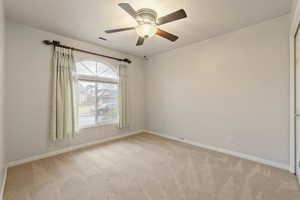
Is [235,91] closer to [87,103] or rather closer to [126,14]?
Answer: [126,14]

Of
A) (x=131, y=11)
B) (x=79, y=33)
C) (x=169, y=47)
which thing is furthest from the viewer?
(x=169, y=47)

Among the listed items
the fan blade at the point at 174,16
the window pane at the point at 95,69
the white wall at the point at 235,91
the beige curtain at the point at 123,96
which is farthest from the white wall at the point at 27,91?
the white wall at the point at 235,91

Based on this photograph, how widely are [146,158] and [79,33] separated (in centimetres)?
303

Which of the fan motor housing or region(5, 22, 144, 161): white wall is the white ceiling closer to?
the fan motor housing

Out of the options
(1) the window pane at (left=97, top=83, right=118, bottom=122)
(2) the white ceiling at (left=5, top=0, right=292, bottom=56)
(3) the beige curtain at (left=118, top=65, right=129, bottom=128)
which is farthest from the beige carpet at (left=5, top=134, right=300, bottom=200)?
(2) the white ceiling at (left=5, top=0, right=292, bottom=56)

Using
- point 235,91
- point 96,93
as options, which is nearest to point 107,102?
point 96,93

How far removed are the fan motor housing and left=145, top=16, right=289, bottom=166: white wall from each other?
5.76 ft

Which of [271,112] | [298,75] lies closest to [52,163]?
[271,112]

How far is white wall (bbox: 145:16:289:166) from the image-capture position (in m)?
2.28

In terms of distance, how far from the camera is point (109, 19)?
2.36 m

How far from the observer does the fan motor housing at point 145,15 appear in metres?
1.94

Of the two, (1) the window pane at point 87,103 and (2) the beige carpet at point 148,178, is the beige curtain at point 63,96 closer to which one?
(1) the window pane at point 87,103

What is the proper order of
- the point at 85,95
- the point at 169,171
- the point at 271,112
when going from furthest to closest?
the point at 85,95 < the point at 271,112 < the point at 169,171

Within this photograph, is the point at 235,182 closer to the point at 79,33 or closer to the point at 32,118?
the point at 32,118
